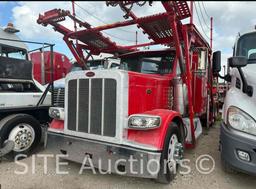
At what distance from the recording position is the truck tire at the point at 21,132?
4.23 m

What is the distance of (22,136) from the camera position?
449 centimetres

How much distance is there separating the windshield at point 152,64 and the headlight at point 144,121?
1.59m

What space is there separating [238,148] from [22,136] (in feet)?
12.2

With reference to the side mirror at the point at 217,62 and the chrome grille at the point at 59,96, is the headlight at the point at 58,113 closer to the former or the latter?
the chrome grille at the point at 59,96

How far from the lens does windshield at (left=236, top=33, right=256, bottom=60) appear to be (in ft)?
13.2

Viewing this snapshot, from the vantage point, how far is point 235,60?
3.25m

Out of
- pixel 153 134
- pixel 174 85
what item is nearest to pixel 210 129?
pixel 174 85

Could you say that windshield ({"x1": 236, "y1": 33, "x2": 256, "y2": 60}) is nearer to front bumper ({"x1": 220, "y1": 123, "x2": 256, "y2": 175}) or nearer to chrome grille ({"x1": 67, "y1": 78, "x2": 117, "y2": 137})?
front bumper ({"x1": 220, "y1": 123, "x2": 256, "y2": 175})

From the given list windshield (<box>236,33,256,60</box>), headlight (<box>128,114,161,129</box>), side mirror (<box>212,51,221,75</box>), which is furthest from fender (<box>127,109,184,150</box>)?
windshield (<box>236,33,256,60</box>)

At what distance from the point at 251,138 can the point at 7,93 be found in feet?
13.5

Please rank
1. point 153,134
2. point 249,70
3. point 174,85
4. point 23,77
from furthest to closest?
1. point 23,77
2. point 174,85
3. point 249,70
4. point 153,134

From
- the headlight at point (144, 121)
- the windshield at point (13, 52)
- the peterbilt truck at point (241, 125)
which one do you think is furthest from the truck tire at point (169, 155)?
the windshield at point (13, 52)

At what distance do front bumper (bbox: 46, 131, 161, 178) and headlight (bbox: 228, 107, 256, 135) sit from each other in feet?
3.49

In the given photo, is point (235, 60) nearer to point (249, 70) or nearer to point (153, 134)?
point (249, 70)
